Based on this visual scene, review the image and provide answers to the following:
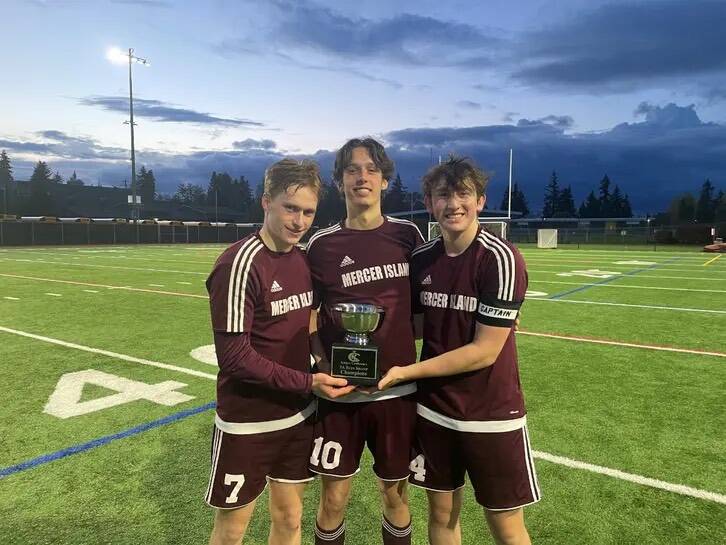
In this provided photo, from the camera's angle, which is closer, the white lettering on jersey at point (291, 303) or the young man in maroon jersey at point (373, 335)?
the white lettering on jersey at point (291, 303)

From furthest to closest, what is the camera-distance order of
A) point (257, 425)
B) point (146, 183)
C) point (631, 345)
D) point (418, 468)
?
point (146, 183) → point (631, 345) → point (418, 468) → point (257, 425)

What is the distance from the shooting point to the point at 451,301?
233 centimetres

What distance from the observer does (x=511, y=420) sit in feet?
7.45

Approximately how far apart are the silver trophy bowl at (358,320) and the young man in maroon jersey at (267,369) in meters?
0.21

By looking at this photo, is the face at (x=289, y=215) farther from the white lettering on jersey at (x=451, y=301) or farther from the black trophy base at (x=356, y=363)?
the white lettering on jersey at (x=451, y=301)

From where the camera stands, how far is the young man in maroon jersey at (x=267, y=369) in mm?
2207

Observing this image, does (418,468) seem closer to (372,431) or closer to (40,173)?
(372,431)

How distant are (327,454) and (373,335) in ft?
1.94

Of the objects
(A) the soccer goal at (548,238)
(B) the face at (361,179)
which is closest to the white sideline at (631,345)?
(B) the face at (361,179)

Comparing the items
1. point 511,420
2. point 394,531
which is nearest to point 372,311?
point 511,420

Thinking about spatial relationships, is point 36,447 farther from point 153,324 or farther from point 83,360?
point 153,324

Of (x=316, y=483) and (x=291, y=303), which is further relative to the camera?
(x=316, y=483)

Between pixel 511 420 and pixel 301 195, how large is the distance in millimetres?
1343

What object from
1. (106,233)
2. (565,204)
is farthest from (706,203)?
(106,233)
